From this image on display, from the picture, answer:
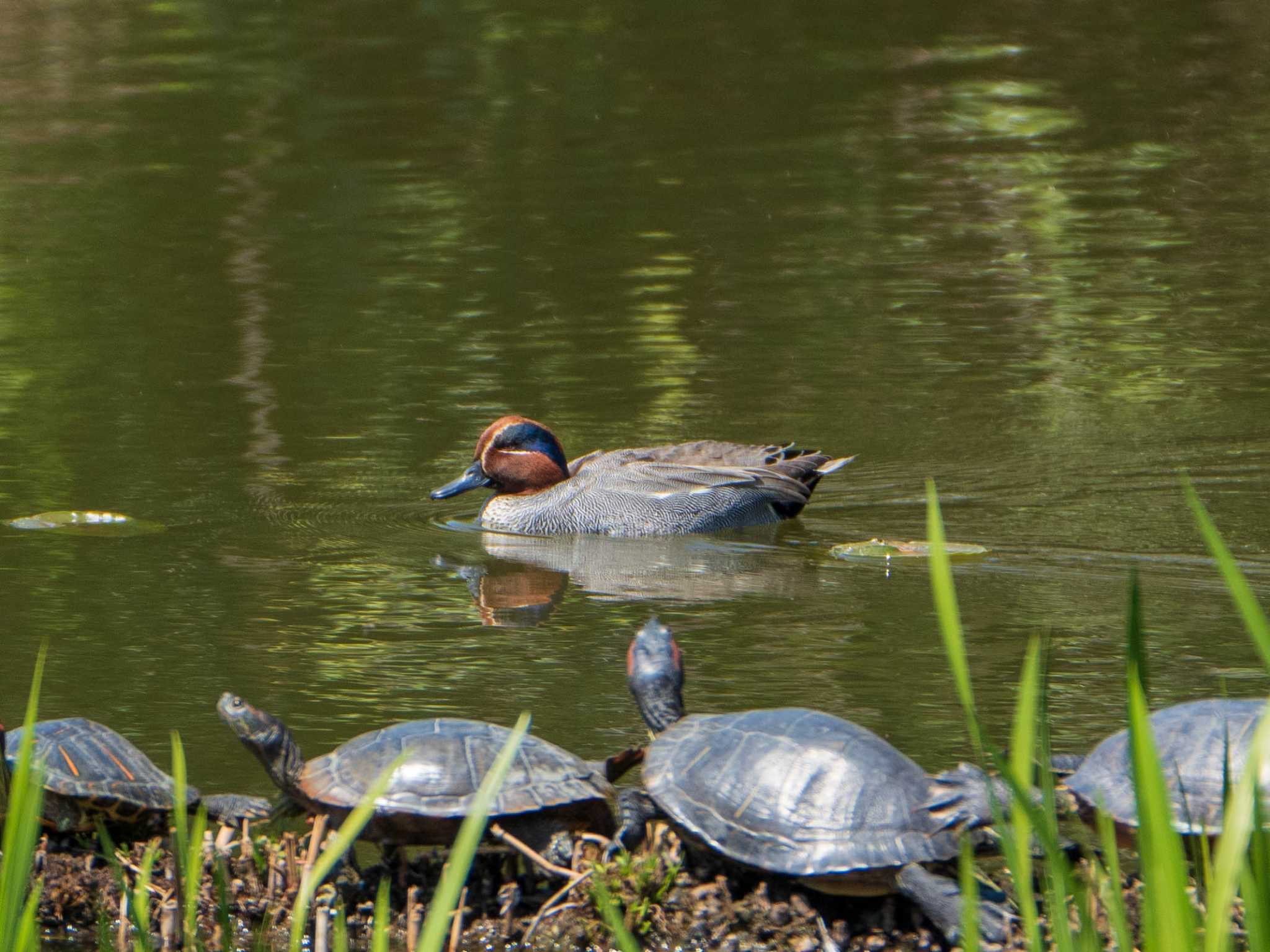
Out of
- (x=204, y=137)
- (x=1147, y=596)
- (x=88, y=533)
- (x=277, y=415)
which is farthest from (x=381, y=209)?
(x=1147, y=596)

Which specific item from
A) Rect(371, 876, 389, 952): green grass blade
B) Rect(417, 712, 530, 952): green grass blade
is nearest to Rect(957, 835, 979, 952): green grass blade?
Rect(417, 712, 530, 952): green grass blade

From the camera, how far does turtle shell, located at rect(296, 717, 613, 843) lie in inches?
205

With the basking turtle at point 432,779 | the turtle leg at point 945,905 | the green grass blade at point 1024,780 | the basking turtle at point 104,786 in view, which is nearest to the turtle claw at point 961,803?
the turtle leg at point 945,905

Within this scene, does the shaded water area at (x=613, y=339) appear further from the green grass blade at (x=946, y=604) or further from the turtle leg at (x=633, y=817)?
the green grass blade at (x=946, y=604)

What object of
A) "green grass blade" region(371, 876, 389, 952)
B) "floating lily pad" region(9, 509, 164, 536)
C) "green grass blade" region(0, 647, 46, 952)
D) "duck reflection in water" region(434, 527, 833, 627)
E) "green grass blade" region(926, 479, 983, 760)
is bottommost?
"duck reflection in water" region(434, 527, 833, 627)

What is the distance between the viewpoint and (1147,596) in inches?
325

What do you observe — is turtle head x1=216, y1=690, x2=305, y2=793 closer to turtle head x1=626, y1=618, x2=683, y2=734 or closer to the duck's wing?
turtle head x1=626, y1=618, x2=683, y2=734

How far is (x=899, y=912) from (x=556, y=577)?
418 cm

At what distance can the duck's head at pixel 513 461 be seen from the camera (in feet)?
33.9

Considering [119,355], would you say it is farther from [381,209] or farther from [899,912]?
[899,912]

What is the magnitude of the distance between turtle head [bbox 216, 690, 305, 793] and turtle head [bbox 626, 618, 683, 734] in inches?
40.3

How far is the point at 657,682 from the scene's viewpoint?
19.0 ft

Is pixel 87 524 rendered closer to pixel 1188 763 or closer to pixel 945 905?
pixel 945 905

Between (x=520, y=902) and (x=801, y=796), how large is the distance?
839 mm
